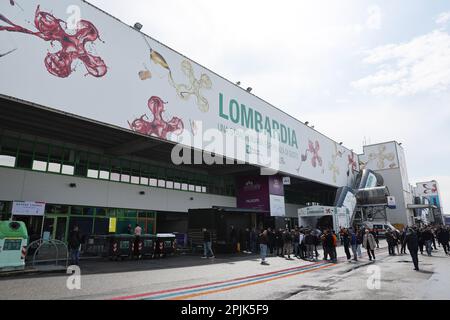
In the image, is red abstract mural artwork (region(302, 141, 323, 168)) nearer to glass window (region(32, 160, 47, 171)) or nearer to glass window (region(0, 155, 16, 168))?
glass window (region(32, 160, 47, 171))

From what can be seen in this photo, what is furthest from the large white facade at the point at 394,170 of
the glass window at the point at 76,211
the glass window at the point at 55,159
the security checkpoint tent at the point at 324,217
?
the glass window at the point at 55,159

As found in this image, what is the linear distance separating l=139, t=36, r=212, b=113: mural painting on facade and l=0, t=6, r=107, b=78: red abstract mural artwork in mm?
3573

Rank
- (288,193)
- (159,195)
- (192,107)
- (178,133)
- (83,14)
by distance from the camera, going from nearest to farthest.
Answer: (83,14) → (178,133) → (192,107) → (159,195) → (288,193)

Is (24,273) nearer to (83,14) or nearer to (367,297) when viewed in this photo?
(367,297)

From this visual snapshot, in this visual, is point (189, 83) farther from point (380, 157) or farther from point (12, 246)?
point (380, 157)

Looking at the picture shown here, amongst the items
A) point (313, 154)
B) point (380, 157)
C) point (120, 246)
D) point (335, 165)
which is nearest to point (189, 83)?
point (120, 246)

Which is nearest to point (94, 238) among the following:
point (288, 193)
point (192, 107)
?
point (192, 107)

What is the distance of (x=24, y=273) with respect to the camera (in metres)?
10.6

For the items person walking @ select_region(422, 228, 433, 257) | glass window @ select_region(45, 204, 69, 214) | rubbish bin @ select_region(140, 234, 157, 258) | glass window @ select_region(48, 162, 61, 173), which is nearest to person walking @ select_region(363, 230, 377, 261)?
person walking @ select_region(422, 228, 433, 257)

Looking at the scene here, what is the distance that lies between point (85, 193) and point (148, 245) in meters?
6.06

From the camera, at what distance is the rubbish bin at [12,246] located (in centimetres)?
1068

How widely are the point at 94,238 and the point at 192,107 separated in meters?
10.9

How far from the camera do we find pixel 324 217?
29953 millimetres

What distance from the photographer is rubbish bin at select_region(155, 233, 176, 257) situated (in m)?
17.5
